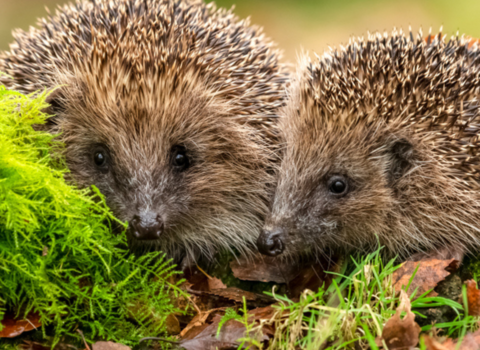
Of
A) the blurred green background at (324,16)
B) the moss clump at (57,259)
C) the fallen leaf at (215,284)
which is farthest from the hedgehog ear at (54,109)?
the blurred green background at (324,16)

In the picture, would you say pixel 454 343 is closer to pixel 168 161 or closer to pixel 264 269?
pixel 264 269

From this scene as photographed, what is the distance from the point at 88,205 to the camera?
6.95 ft

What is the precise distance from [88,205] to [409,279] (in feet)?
4.17

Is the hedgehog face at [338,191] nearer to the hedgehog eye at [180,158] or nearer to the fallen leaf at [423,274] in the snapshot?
the fallen leaf at [423,274]

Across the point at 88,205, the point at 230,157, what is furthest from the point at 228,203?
the point at 88,205

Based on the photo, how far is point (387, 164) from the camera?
2.42m

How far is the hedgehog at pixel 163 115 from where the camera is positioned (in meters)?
2.37

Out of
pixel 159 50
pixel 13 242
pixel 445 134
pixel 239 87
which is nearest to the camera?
pixel 13 242

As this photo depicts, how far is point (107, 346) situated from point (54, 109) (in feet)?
3.86

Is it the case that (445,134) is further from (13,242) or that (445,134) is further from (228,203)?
(13,242)

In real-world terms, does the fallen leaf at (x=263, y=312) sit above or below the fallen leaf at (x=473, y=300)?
below

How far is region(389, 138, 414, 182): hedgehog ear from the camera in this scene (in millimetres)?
2375

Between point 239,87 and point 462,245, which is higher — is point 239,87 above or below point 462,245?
above

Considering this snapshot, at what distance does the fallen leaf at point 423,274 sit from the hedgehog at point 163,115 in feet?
2.54
